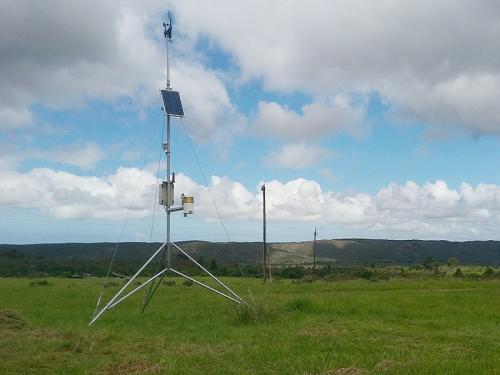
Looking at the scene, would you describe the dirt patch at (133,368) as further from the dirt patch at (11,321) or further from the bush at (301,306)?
the bush at (301,306)

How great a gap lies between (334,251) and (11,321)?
13125 cm

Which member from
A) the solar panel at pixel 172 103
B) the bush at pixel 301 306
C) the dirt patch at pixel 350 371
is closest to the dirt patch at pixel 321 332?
the dirt patch at pixel 350 371

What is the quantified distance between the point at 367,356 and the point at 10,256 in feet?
310

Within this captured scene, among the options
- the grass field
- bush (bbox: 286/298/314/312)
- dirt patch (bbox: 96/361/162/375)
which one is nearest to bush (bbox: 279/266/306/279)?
the grass field

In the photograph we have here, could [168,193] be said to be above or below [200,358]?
above

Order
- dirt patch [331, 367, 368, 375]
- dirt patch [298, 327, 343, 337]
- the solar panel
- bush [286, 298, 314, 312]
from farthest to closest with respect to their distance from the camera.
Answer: bush [286, 298, 314, 312]
the solar panel
dirt patch [298, 327, 343, 337]
dirt patch [331, 367, 368, 375]

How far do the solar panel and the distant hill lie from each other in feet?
338

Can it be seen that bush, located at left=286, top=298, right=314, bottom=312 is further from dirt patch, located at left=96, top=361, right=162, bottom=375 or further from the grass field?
dirt patch, located at left=96, top=361, right=162, bottom=375

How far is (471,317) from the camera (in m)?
17.8

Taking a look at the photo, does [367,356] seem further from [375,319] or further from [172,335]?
[375,319]

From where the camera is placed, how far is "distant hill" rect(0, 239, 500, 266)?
127562mm

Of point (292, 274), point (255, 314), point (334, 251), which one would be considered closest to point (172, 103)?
point (255, 314)

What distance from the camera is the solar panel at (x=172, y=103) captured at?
16641 millimetres

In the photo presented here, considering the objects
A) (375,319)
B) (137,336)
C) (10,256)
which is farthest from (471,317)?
(10,256)
